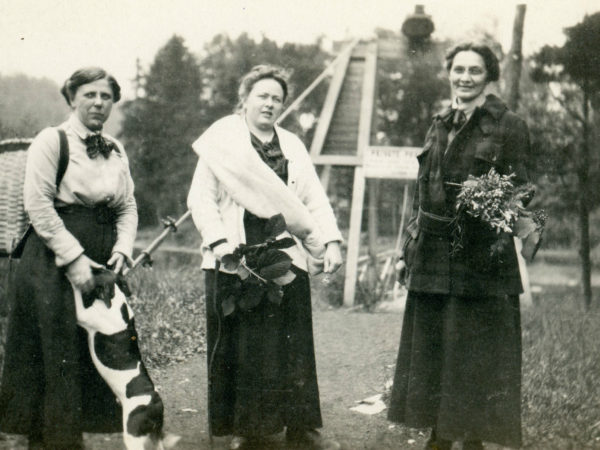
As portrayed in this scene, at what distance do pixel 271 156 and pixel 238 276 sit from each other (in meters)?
0.67

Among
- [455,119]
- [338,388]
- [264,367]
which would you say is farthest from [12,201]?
[338,388]

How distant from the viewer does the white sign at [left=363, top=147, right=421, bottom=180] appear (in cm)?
782

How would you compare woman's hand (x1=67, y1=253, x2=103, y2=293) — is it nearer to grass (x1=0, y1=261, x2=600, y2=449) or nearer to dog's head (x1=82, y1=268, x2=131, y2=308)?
dog's head (x1=82, y1=268, x2=131, y2=308)

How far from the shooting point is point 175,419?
160 inches

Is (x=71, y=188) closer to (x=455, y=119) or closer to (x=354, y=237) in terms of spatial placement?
(x=455, y=119)

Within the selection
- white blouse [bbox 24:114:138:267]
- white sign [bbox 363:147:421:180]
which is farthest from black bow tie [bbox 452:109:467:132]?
white sign [bbox 363:147:421:180]

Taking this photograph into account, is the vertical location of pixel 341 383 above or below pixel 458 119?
below

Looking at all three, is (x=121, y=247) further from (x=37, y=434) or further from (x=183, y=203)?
(x=183, y=203)

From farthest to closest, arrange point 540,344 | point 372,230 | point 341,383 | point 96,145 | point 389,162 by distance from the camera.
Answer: point 372,230
point 389,162
point 540,344
point 341,383
point 96,145

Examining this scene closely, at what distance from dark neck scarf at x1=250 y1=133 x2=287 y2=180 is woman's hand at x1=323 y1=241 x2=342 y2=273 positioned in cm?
45

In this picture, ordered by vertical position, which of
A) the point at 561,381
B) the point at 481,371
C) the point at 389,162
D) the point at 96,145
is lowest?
the point at 561,381

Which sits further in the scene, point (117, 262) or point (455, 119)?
point (455, 119)

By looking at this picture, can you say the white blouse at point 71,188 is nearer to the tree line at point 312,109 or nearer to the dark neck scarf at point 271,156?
the dark neck scarf at point 271,156

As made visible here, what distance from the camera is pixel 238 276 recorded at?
3.27 m
